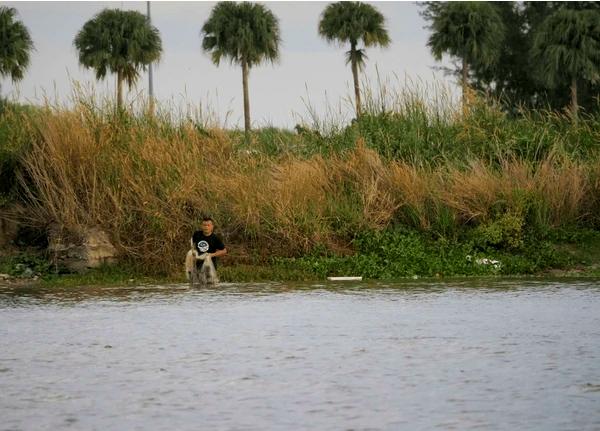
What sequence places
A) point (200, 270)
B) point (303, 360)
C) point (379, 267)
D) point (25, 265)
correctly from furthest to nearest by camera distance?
point (25, 265) < point (379, 267) < point (200, 270) < point (303, 360)

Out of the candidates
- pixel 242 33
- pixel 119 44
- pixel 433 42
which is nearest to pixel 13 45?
pixel 119 44

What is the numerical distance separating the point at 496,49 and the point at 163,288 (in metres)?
45.5

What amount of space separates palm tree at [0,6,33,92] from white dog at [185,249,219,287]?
39136 millimetres

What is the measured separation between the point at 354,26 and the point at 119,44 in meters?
12.3

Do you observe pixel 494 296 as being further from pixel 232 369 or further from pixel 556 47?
pixel 556 47

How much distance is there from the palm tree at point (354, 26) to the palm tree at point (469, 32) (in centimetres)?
300

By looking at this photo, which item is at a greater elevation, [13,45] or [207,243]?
[13,45]

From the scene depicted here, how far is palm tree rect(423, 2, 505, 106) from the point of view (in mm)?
59406

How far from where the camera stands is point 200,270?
61.3 ft

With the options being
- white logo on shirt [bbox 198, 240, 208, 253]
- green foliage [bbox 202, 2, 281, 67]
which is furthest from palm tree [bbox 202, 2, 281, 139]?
white logo on shirt [bbox 198, 240, 208, 253]

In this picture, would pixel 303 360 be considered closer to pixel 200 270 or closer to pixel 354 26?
pixel 200 270

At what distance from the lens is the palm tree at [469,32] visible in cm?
5941

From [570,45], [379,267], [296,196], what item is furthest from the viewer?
[570,45]

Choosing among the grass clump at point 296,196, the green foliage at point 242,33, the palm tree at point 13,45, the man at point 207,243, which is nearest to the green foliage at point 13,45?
A: the palm tree at point 13,45
